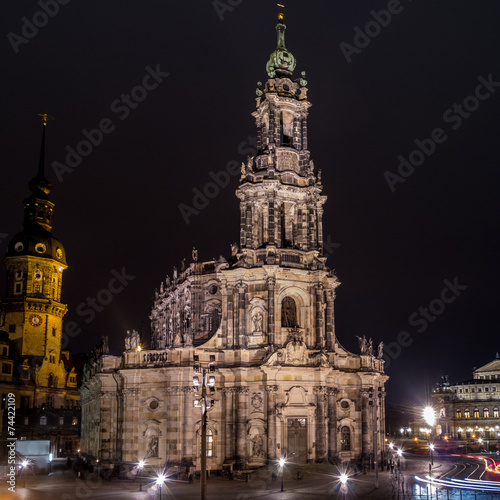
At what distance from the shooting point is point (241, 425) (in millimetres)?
52938

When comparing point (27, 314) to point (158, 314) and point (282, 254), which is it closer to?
point (158, 314)

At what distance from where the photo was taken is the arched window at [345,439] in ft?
187

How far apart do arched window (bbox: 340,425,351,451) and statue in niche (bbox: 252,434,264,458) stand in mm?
8280

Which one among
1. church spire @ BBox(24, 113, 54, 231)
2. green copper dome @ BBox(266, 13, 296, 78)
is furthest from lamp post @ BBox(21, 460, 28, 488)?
church spire @ BBox(24, 113, 54, 231)

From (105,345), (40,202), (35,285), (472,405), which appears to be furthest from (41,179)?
(472,405)

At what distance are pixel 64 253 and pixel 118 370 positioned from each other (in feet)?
167

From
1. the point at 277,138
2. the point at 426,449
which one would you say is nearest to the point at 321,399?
the point at 277,138

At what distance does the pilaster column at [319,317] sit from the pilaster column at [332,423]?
4130 millimetres

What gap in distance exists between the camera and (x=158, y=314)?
80.0 meters

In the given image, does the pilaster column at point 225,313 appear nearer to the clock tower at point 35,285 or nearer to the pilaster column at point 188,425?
the pilaster column at point 188,425

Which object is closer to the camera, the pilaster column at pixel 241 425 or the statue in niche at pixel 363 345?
the pilaster column at pixel 241 425

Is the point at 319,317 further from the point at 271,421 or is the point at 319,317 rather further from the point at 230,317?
the point at 271,421

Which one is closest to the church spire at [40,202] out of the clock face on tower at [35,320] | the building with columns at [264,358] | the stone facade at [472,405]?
the clock face on tower at [35,320]

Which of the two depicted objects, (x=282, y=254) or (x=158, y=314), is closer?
(x=282, y=254)
